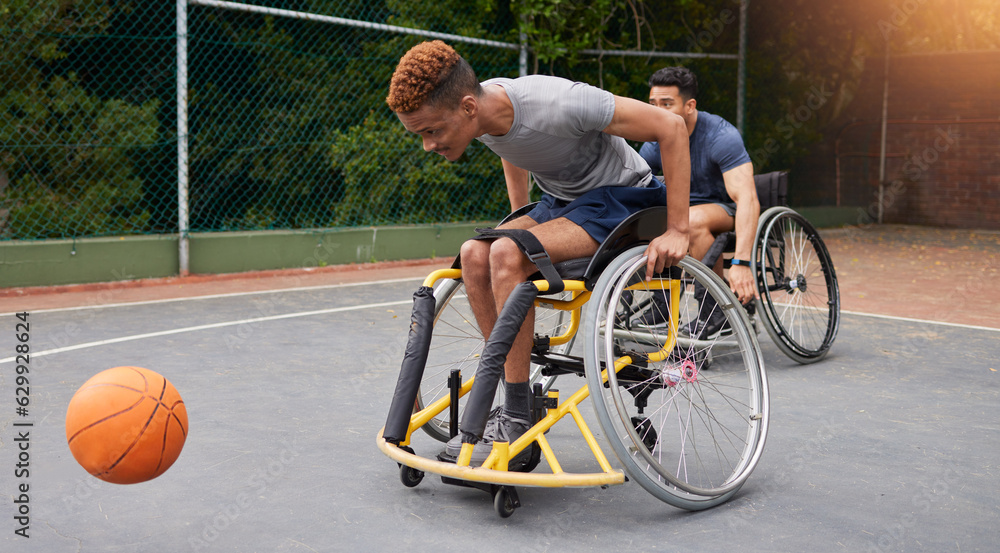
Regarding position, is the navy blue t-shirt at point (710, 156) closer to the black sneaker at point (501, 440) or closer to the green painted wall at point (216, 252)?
the black sneaker at point (501, 440)

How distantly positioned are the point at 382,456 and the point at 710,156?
256cm

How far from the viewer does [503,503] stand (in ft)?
9.25

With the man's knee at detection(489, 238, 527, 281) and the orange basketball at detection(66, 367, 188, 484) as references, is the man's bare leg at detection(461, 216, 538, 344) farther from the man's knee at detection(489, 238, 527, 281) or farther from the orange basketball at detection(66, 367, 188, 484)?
the orange basketball at detection(66, 367, 188, 484)

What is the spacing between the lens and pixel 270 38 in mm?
9586

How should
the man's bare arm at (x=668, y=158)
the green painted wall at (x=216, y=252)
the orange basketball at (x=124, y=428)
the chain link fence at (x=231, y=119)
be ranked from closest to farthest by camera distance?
the orange basketball at (x=124, y=428), the man's bare arm at (x=668, y=158), the green painted wall at (x=216, y=252), the chain link fence at (x=231, y=119)

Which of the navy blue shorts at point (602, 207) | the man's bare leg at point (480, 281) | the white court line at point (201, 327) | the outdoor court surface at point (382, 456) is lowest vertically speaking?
the outdoor court surface at point (382, 456)

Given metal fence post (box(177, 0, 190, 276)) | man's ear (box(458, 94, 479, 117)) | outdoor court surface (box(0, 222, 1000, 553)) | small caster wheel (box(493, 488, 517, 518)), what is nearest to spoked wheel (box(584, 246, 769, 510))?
outdoor court surface (box(0, 222, 1000, 553))

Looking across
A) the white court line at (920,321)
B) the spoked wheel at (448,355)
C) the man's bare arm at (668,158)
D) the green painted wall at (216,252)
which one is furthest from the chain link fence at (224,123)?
the man's bare arm at (668,158)

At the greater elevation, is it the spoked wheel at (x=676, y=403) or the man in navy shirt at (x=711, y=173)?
the man in navy shirt at (x=711, y=173)

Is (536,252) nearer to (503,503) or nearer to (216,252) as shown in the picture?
(503,503)

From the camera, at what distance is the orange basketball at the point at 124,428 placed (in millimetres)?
2717

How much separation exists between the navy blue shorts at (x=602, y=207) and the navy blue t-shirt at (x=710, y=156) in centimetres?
161

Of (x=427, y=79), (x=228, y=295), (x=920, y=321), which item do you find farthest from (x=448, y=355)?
(x=920, y=321)

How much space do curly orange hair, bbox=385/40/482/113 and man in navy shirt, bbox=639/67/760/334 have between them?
216cm
